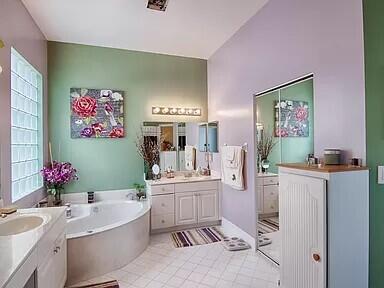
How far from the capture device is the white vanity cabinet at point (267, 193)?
2.73 m

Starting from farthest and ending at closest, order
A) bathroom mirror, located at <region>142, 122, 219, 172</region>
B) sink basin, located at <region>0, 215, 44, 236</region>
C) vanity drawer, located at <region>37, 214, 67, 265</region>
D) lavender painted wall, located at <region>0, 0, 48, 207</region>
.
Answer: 1. bathroom mirror, located at <region>142, 122, 219, 172</region>
2. lavender painted wall, located at <region>0, 0, 48, 207</region>
3. sink basin, located at <region>0, 215, 44, 236</region>
4. vanity drawer, located at <region>37, 214, 67, 265</region>

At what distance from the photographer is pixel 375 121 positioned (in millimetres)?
1676

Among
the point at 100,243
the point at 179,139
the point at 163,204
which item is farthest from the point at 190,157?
the point at 100,243

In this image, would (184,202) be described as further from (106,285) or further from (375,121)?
(375,121)

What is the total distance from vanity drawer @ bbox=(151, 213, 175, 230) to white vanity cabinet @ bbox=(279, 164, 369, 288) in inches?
89.6

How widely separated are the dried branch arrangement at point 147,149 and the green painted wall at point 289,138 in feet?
6.15

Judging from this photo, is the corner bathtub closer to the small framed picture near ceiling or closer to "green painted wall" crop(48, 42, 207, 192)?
"green painted wall" crop(48, 42, 207, 192)

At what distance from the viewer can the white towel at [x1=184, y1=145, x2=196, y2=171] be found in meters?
4.29

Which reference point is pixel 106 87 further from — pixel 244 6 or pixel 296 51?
pixel 296 51

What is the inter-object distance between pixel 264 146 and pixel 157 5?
80.0 inches

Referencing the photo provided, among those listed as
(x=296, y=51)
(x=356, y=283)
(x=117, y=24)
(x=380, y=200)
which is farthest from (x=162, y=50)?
(x=356, y=283)

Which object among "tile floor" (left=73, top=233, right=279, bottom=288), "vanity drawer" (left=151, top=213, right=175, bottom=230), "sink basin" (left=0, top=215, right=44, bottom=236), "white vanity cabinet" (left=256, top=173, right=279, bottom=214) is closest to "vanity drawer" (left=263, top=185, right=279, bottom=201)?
"white vanity cabinet" (left=256, top=173, right=279, bottom=214)

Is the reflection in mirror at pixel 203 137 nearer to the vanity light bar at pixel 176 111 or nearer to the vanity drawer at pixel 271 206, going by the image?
the vanity light bar at pixel 176 111

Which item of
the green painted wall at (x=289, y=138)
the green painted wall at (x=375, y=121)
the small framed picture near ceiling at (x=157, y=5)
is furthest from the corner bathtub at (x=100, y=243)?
the small framed picture near ceiling at (x=157, y=5)
